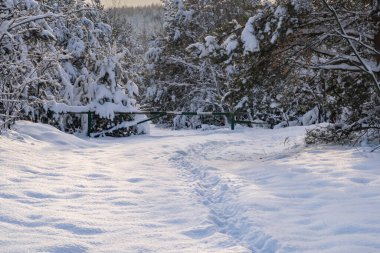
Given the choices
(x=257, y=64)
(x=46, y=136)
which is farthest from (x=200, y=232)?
(x=46, y=136)

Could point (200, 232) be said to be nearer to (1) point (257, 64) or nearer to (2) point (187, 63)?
(1) point (257, 64)

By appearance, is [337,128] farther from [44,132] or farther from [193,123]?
[193,123]

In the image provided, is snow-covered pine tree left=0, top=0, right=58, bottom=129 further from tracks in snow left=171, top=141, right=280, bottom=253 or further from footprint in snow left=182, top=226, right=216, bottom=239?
footprint in snow left=182, top=226, right=216, bottom=239

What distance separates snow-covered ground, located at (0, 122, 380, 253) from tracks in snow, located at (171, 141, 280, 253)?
0.04 ft

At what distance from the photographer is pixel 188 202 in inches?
204

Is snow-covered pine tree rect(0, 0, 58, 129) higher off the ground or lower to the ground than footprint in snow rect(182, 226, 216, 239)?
higher

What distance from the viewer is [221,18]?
25.3 metres

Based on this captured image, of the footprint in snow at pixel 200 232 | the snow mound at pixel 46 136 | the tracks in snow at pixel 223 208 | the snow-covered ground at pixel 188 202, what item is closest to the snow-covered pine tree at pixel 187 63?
the snow mound at pixel 46 136

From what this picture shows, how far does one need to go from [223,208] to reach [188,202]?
50cm

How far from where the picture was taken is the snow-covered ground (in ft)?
11.9

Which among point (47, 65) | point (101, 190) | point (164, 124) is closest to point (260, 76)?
point (101, 190)

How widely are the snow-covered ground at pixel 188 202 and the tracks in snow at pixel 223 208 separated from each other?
0.01 m

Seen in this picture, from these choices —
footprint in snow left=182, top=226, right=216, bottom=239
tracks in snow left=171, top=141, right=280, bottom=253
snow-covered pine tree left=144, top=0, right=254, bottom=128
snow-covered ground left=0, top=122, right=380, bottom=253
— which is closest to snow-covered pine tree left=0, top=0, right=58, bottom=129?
snow-covered ground left=0, top=122, right=380, bottom=253

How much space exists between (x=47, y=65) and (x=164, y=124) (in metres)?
19.3
